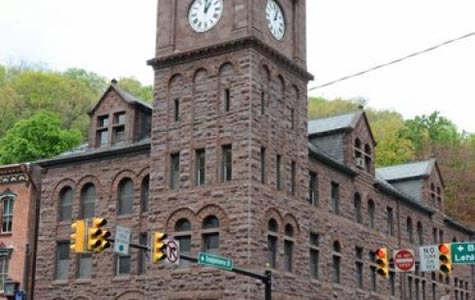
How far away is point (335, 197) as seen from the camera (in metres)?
43.3

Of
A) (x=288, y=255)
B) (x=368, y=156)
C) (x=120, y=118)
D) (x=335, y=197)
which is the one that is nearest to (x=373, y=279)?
(x=335, y=197)

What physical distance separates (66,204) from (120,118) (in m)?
5.04

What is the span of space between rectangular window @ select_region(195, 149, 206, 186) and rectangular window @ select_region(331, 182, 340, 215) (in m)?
9.49

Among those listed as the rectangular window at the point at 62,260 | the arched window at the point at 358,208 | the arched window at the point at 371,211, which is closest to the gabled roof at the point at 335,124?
the arched window at the point at 358,208

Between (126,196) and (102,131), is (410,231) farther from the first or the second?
(102,131)

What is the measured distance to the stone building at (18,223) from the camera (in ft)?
134

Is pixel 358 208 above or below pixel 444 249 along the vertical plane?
above

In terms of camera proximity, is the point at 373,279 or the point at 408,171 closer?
the point at 373,279

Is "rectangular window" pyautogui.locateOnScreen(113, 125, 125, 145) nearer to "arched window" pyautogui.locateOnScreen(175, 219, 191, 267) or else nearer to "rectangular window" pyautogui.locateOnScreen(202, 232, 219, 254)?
"arched window" pyautogui.locateOnScreen(175, 219, 191, 267)

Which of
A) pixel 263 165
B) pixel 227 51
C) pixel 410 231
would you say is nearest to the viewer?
pixel 263 165

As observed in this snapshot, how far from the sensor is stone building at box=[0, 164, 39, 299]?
40812 millimetres

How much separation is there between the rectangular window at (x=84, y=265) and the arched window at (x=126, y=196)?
269 centimetres

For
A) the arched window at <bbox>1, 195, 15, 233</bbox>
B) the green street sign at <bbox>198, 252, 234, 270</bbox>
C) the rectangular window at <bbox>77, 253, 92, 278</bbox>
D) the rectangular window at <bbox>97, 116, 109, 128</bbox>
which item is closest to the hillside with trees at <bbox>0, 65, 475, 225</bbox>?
the arched window at <bbox>1, 195, 15, 233</bbox>

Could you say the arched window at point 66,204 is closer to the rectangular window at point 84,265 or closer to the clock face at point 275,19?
the rectangular window at point 84,265
